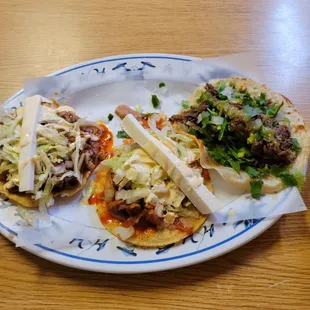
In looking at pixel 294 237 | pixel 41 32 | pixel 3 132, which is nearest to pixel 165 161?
pixel 294 237

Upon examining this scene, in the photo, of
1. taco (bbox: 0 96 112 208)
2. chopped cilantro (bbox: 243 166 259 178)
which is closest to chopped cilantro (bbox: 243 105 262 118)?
chopped cilantro (bbox: 243 166 259 178)

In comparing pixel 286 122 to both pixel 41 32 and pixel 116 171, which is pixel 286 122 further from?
pixel 41 32

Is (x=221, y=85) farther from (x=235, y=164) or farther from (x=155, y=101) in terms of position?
(x=235, y=164)

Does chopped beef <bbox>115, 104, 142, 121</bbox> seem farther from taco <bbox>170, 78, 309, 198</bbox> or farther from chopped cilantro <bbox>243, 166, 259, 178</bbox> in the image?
chopped cilantro <bbox>243, 166, 259, 178</bbox>

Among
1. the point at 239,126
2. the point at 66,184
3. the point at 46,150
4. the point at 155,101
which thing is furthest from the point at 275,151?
the point at 46,150

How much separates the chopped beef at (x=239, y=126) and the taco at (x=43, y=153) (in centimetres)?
87

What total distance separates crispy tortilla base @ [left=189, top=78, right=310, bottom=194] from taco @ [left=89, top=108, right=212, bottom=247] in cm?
10

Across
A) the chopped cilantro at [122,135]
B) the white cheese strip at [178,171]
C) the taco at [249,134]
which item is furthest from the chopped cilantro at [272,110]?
the chopped cilantro at [122,135]

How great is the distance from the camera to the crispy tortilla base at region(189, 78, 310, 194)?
226 centimetres

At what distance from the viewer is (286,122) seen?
2.50m

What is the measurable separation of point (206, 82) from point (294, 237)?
1276 mm

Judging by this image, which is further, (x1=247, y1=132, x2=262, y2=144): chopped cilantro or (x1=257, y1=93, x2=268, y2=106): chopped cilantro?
(x1=257, y1=93, x2=268, y2=106): chopped cilantro

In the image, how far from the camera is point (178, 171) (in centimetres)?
221

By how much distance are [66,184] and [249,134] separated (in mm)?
1182
